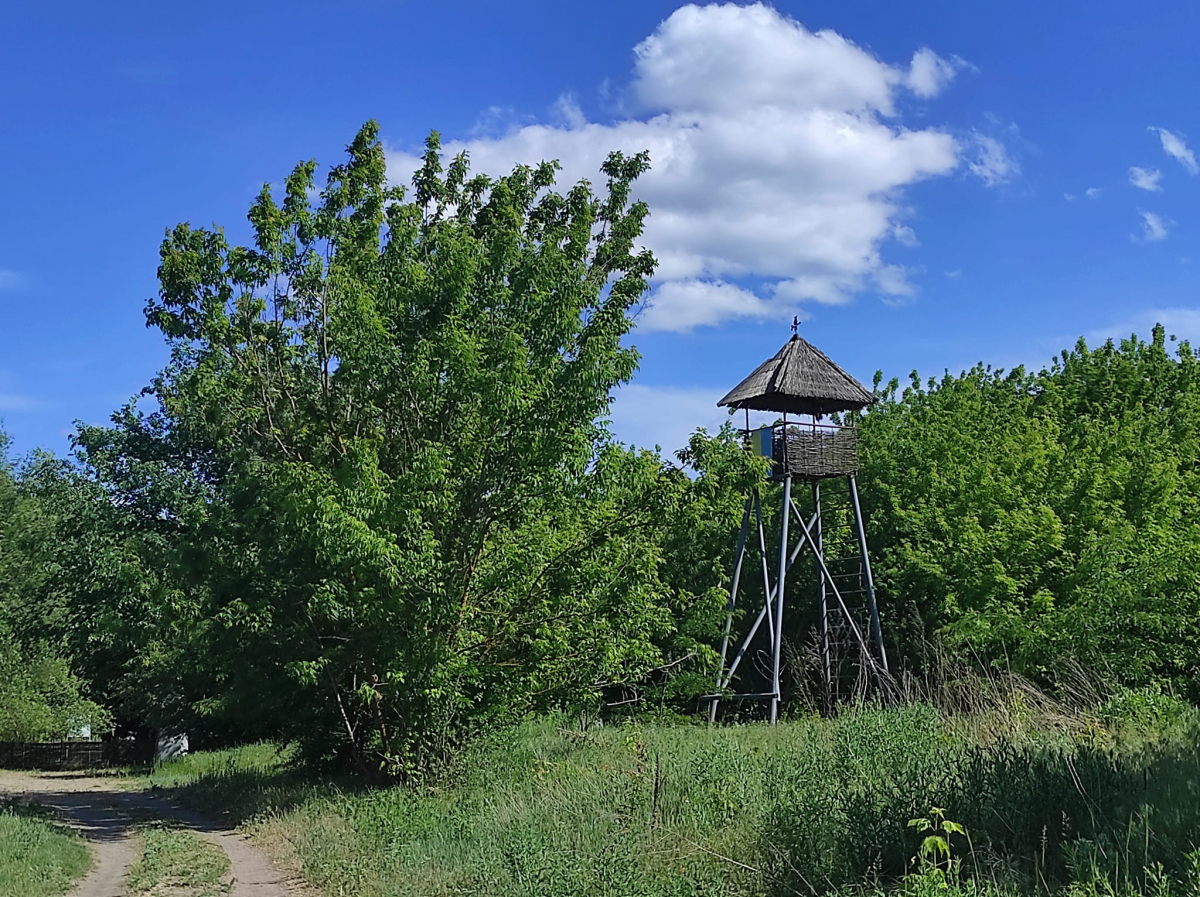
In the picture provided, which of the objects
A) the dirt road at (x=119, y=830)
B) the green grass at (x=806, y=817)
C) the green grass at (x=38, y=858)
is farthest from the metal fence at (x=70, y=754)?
the green grass at (x=806, y=817)

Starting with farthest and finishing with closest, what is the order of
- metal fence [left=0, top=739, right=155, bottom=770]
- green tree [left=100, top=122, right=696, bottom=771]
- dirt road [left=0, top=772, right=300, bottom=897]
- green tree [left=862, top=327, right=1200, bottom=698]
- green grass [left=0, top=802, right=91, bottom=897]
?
metal fence [left=0, top=739, right=155, bottom=770] < green tree [left=862, top=327, right=1200, bottom=698] < green tree [left=100, top=122, right=696, bottom=771] < dirt road [left=0, top=772, right=300, bottom=897] < green grass [left=0, top=802, right=91, bottom=897]

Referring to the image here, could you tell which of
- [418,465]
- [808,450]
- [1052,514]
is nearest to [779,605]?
[808,450]

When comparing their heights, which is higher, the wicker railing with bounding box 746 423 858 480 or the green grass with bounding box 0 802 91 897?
the wicker railing with bounding box 746 423 858 480

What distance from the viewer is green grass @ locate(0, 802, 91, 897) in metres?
11.0

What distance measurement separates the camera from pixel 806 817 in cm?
793

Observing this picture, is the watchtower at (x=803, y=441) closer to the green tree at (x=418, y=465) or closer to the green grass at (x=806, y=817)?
the green tree at (x=418, y=465)

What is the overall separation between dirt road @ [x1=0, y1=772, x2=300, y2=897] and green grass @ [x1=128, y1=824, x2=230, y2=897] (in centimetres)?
15

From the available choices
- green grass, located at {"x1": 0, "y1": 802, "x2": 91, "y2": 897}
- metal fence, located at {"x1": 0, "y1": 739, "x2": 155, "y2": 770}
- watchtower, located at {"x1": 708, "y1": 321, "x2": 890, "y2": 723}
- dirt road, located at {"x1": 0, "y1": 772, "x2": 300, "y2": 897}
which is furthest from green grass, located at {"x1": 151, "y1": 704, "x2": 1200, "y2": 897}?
Answer: metal fence, located at {"x1": 0, "y1": 739, "x2": 155, "y2": 770}

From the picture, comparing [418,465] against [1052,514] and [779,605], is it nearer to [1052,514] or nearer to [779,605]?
[779,605]

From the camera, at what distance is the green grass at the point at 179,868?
11102 mm

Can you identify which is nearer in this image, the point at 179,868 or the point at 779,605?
the point at 179,868

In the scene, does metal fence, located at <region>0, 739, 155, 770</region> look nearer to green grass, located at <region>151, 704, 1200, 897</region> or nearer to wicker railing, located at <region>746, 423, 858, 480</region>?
wicker railing, located at <region>746, 423, 858, 480</region>

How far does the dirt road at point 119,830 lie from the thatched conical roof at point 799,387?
1568 cm

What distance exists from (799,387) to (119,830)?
17514 mm
